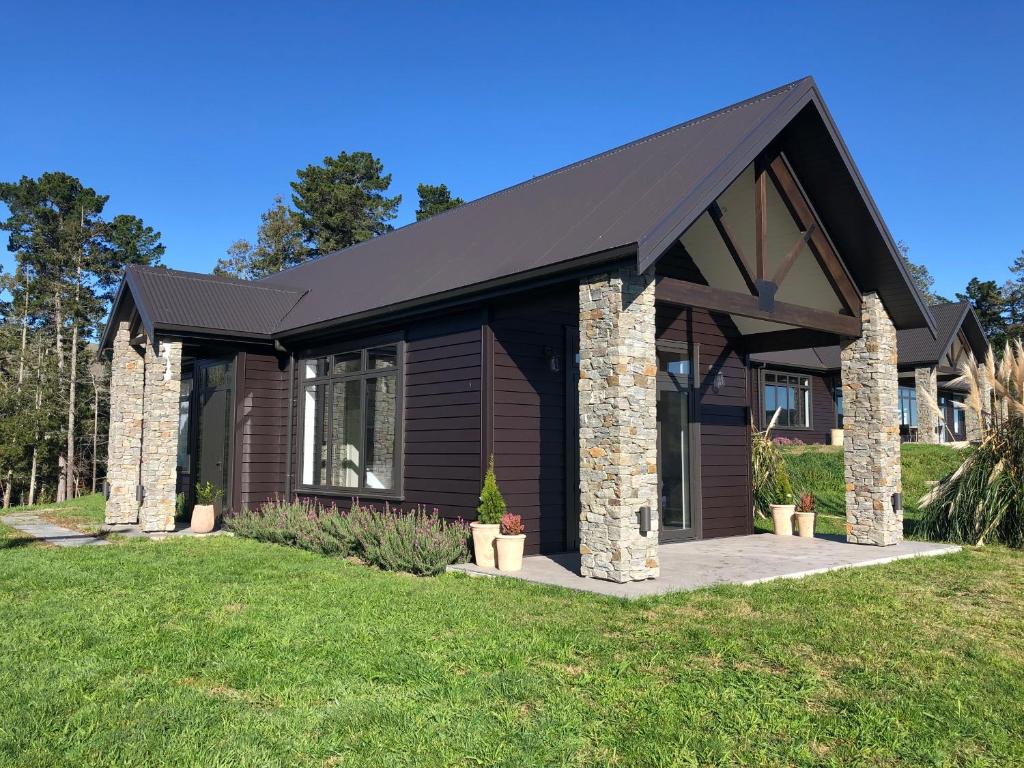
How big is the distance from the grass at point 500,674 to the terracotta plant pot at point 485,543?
1061 mm

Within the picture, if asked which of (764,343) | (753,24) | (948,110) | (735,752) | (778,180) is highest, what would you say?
(948,110)

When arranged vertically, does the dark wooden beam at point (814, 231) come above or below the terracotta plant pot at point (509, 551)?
above

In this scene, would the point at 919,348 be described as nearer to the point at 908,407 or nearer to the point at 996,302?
the point at 908,407

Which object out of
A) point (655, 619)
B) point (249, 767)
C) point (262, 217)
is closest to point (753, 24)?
point (655, 619)

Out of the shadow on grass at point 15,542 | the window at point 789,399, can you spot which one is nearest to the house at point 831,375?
the window at point 789,399

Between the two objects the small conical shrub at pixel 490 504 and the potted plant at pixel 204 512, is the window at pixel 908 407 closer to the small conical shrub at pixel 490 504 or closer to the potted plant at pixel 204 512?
the small conical shrub at pixel 490 504

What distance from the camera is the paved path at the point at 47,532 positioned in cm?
1048

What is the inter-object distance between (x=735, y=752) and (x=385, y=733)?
160cm

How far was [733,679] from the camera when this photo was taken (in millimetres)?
4402

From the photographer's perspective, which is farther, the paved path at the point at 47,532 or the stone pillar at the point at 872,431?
the paved path at the point at 47,532

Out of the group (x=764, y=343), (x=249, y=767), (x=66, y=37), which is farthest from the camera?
(x=66, y=37)

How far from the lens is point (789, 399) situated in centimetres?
2334

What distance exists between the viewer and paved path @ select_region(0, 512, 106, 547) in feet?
34.4

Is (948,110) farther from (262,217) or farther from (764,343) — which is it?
(262,217)
